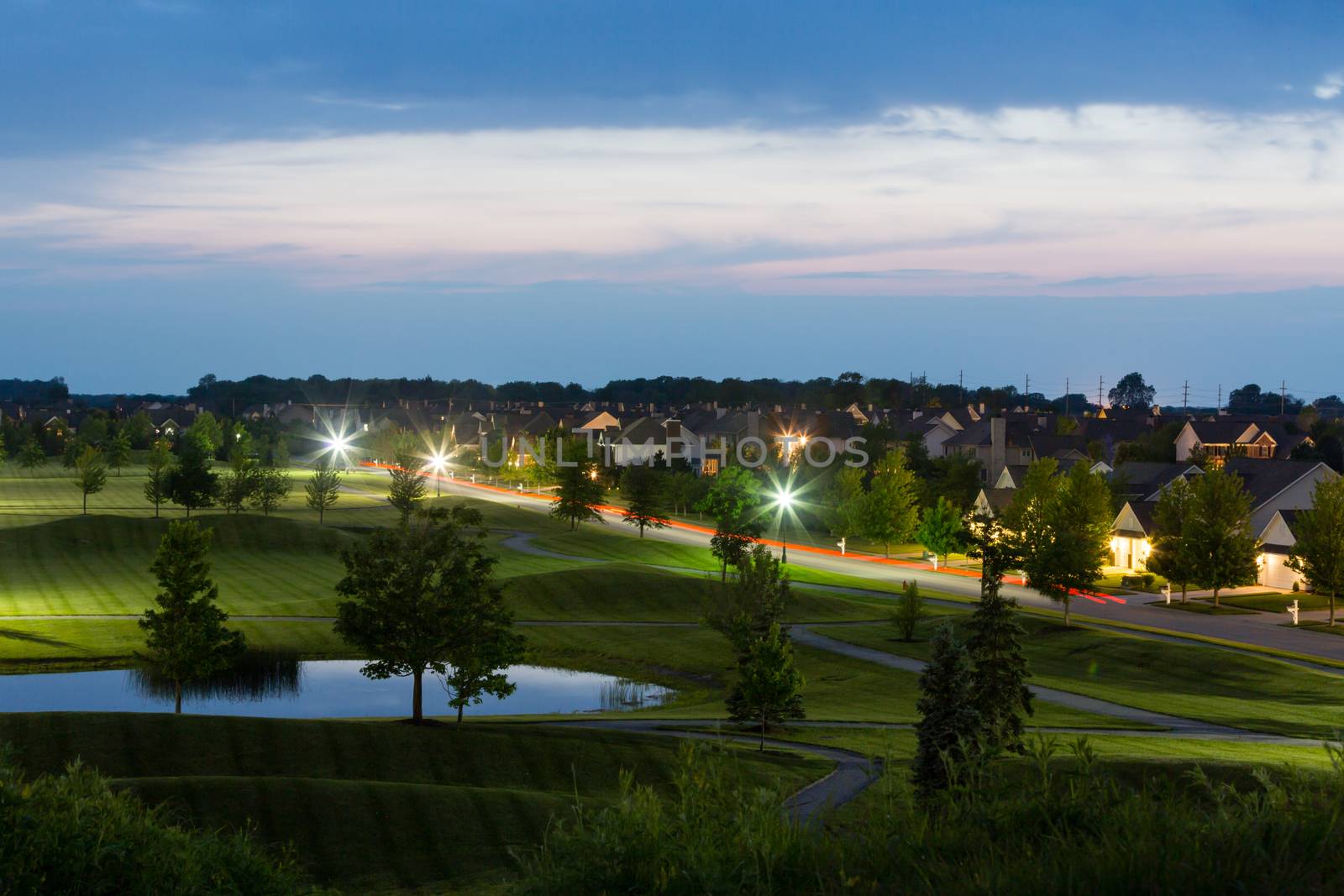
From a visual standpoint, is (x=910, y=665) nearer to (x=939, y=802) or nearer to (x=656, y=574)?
(x=656, y=574)

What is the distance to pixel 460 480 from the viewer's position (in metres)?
142

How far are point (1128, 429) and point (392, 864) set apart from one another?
145m

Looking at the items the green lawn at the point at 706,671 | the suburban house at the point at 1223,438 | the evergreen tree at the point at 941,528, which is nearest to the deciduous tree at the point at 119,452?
the evergreen tree at the point at 941,528

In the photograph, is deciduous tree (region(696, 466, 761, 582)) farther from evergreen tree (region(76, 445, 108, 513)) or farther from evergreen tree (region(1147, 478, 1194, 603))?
evergreen tree (region(76, 445, 108, 513))

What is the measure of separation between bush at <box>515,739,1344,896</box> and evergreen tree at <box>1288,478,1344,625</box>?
56.8 metres

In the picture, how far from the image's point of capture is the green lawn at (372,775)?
2391 cm

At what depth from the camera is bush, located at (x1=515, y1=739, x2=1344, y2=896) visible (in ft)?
25.2

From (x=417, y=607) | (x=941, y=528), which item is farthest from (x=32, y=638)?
(x=941, y=528)

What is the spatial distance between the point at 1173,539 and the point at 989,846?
215 feet

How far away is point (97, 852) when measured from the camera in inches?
482

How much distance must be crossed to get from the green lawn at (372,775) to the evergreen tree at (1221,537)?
4139cm

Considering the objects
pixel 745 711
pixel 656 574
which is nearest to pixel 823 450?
pixel 656 574

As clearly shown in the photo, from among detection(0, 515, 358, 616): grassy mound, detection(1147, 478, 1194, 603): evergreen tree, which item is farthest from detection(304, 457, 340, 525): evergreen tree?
detection(1147, 478, 1194, 603): evergreen tree

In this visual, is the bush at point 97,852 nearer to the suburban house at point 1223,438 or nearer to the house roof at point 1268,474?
the house roof at point 1268,474
